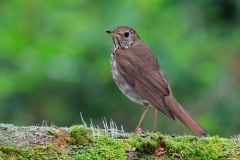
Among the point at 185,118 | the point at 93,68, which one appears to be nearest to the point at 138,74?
the point at 185,118

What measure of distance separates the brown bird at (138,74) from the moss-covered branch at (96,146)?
62.7 inches

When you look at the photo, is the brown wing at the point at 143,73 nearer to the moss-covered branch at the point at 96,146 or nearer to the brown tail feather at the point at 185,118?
the brown tail feather at the point at 185,118

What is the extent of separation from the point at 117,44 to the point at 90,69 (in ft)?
5.26

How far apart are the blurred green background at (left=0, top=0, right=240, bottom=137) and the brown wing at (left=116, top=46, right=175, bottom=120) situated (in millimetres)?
1660

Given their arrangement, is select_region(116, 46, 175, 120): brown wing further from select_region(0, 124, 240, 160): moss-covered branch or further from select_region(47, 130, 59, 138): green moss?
select_region(47, 130, 59, 138): green moss

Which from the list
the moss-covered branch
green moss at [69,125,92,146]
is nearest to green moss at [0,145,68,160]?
the moss-covered branch

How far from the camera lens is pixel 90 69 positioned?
334 inches

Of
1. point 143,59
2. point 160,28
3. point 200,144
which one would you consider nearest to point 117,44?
point 143,59

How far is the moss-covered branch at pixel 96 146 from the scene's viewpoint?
13.0 ft

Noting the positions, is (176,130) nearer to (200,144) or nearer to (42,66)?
(42,66)

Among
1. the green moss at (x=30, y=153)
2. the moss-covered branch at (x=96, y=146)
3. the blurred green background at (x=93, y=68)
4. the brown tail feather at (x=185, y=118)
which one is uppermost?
the blurred green background at (x=93, y=68)

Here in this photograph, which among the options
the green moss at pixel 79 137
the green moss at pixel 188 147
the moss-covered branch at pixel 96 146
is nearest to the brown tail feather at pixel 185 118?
the green moss at pixel 188 147

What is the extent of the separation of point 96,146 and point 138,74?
2.45m

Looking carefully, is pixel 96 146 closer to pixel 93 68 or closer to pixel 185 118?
pixel 185 118
